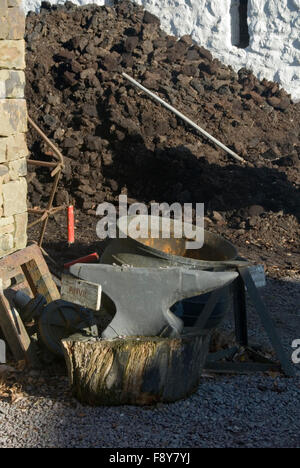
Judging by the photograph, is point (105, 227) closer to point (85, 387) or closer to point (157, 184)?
Result: point (157, 184)

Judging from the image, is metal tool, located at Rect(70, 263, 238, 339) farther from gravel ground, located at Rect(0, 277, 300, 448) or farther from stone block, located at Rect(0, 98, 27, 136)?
stone block, located at Rect(0, 98, 27, 136)

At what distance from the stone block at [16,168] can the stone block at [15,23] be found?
1281mm

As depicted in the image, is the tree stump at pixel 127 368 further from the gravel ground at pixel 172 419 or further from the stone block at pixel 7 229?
the stone block at pixel 7 229

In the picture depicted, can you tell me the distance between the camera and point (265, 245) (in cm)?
1028

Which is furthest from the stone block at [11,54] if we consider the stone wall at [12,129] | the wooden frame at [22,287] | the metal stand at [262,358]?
the metal stand at [262,358]

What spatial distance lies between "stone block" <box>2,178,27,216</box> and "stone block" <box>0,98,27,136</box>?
0.56m

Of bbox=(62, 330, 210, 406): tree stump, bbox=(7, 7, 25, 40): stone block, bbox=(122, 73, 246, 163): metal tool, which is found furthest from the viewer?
Result: bbox=(122, 73, 246, 163): metal tool

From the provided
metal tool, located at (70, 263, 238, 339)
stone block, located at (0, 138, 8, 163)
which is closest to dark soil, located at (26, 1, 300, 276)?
stone block, located at (0, 138, 8, 163)

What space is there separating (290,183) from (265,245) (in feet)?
6.45

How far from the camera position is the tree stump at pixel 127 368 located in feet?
16.2

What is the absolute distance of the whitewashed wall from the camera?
14.9m

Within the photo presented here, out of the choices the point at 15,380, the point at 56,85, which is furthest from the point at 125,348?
the point at 56,85

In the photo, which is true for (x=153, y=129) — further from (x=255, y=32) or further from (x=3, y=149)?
(x=3, y=149)
